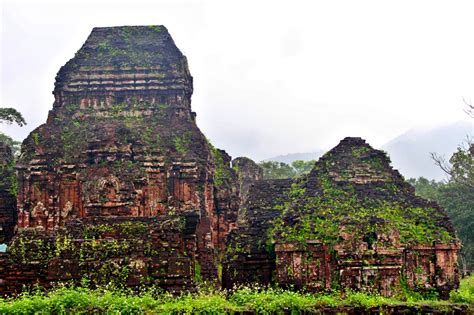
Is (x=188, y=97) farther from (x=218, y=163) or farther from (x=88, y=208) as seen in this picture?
(x=88, y=208)

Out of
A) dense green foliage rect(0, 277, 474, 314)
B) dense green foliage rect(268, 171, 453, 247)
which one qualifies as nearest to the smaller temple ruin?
dense green foliage rect(268, 171, 453, 247)

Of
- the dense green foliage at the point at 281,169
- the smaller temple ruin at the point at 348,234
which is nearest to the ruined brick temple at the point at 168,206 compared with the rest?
the smaller temple ruin at the point at 348,234

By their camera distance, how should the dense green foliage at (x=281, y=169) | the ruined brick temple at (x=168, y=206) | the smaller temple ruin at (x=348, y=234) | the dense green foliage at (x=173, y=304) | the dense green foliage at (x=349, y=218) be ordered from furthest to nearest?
1. the dense green foliage at (x=281, y=169)
2. the dense green foliage at (x=349, y=218)
3. the smaller temple ruin at (x=348, y=234)
4. the ruined brick temple at (x=168, y=206)
5. the dense green foliage at (x=173, y=304)

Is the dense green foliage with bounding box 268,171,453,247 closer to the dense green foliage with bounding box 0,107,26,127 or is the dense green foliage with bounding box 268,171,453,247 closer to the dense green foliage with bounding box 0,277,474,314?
the dense green foliage with bounding box 0,277,474,314

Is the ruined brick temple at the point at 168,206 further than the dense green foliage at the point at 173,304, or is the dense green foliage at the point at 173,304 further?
the ruined brick temple at the point at 168,206

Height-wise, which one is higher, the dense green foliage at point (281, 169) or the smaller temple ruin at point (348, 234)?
the dense green foliage at point (281, 169)

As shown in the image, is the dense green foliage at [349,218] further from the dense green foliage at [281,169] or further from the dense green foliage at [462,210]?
the dense green foliage at [281,169]

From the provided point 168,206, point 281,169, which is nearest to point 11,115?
point 168,206

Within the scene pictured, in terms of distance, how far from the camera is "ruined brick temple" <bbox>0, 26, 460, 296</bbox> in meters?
12.9

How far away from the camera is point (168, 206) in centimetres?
1795

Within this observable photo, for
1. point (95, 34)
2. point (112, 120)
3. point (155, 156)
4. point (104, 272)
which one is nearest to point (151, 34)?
point (95, 34)

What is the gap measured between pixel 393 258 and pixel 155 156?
26.8 ft

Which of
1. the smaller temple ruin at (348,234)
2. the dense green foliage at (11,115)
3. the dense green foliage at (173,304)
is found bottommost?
the dense green foliage at (173,304)

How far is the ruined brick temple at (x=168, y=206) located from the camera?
508 inches
